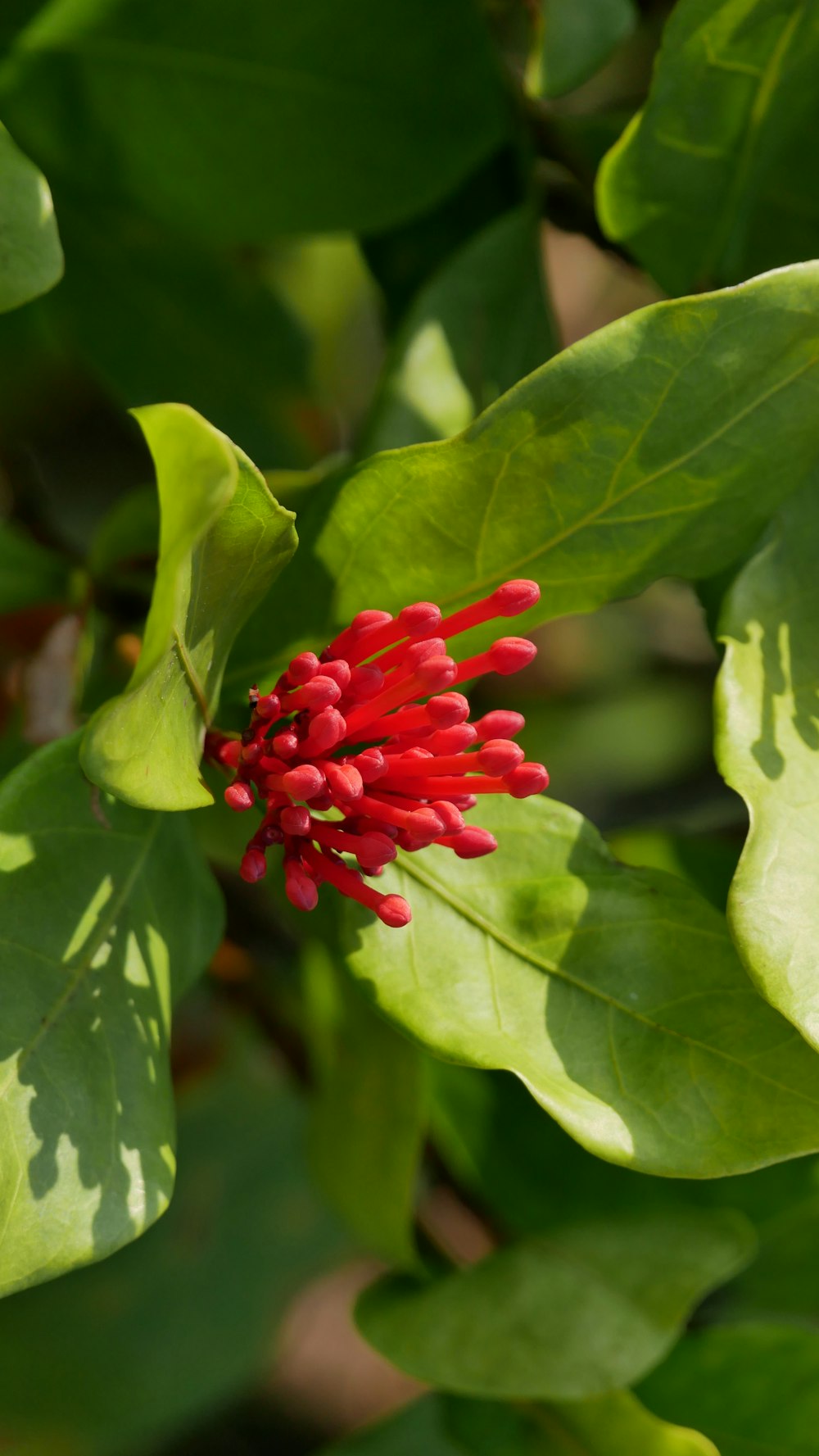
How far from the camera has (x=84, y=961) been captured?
610 mm

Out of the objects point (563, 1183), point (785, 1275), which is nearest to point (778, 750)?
point (563, 1183)

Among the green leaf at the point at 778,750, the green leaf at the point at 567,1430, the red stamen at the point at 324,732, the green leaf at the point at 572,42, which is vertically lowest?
the green leaf at the point at 567,1430

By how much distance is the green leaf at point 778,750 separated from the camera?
591 millimetres

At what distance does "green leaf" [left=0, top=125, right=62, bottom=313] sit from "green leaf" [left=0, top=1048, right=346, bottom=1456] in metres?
1.18

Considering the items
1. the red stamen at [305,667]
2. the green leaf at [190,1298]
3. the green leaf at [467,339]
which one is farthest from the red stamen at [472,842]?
the green leaf at [190,1298]

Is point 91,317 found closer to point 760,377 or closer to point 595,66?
point 595,66

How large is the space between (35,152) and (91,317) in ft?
0.86

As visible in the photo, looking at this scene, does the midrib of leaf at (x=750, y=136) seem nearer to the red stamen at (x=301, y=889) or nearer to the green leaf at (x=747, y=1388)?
the red stamen at (x=301, y=889)

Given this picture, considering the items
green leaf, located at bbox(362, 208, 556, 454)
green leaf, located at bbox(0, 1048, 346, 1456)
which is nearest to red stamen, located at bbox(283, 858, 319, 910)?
green leaf, located at bbox(362, 208, 556, 454)

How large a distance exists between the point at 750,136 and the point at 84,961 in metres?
0.62

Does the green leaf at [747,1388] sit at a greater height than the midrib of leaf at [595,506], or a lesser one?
lesser

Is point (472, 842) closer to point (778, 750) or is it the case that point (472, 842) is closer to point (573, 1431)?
point (778, 750)

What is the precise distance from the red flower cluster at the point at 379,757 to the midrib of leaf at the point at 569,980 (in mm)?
55

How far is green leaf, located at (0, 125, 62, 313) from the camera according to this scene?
0.61 meters
